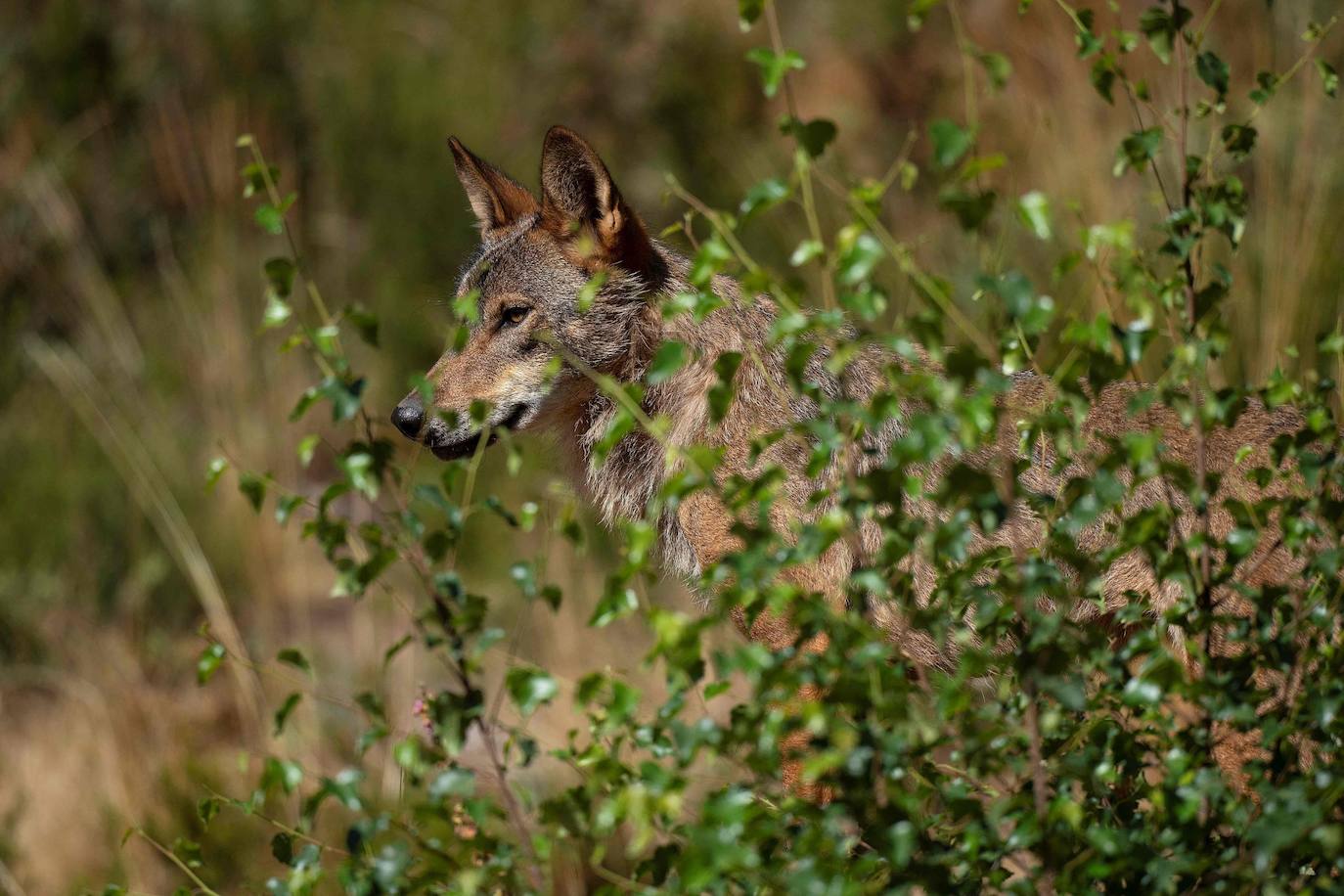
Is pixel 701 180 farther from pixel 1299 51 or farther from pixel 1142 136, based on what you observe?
pixel 1142 136

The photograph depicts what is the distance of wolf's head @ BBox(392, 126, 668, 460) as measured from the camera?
4469mm

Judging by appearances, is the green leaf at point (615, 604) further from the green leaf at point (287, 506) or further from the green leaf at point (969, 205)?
the green leaf at point (969, 205)

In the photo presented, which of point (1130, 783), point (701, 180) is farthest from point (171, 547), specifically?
point (1130, 783)

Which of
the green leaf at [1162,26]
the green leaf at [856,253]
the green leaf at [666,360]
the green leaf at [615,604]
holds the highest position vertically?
the green leaf at [1162,26]

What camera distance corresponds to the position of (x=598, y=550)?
332 inches

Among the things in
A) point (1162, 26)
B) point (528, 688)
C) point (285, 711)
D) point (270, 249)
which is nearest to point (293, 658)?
point (285, 711)

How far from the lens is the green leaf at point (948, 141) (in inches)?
77.9

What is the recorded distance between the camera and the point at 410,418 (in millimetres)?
4312

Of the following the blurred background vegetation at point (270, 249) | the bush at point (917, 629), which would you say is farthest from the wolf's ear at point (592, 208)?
the bush at point (917, 629)

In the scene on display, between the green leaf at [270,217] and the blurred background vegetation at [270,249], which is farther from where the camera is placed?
the blurred background vegetation at [270,249]

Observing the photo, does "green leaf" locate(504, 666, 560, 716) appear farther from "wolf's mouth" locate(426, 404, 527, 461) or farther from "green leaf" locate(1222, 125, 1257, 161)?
"wolf's mouth" locate(426, 404, 527, 461)

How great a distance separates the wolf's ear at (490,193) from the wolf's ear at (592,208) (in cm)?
37

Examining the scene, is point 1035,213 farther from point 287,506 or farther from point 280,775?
point 280,775

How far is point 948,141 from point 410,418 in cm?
262
